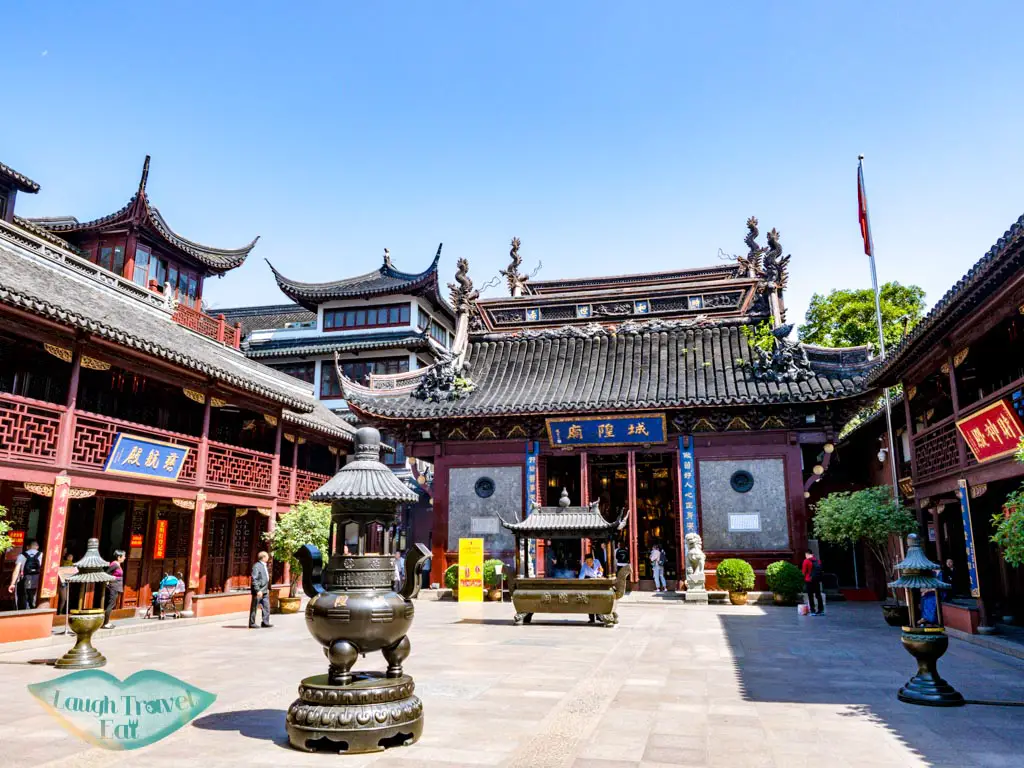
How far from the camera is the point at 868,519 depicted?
15.2 meters

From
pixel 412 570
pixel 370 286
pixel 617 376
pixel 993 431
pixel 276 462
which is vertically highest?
pixel 370 286

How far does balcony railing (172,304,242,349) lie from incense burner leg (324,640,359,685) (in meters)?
17.0

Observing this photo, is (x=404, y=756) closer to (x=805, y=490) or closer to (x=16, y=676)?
(x=16, y=676)

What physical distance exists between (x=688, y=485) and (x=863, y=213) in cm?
842

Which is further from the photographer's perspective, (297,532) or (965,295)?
Answer: (297,532)

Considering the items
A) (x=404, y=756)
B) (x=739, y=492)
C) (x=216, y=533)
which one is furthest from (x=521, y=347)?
(x=404, y=756)

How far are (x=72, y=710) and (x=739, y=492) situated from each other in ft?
58.2

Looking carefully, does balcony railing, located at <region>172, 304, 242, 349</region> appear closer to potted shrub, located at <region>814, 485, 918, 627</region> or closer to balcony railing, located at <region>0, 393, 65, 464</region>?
balcony railing, located at <region>0, 393, 65, 464</region>

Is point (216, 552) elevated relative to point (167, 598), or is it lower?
elevated

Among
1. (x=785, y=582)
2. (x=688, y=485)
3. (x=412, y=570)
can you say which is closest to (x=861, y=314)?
(x=688, y=485)

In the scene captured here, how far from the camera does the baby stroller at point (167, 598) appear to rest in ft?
50.0

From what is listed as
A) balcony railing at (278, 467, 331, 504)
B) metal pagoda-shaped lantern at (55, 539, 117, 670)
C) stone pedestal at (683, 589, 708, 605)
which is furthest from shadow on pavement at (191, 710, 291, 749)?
stone pedestal at (683, 589, 708, 605)

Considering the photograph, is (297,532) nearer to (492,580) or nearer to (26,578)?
(26,578)

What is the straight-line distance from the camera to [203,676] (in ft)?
27.7
